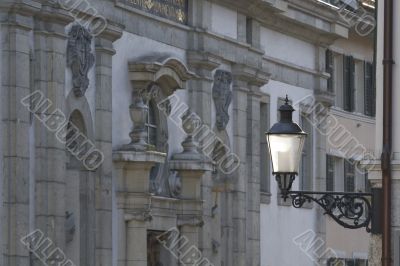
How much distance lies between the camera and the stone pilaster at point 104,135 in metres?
33.2

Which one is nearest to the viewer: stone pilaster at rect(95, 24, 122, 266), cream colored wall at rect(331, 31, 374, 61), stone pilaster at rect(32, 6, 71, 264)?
stone pilaster at rect(32, 6, 71, 264)

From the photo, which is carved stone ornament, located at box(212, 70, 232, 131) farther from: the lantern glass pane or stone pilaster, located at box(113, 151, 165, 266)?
the lantern glass pane

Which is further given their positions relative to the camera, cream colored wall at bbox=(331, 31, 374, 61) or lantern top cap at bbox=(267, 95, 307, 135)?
cream colored wall at bbox=(331, 31, 374, 61)

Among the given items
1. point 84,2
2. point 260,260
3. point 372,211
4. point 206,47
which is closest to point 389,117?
point 372,211

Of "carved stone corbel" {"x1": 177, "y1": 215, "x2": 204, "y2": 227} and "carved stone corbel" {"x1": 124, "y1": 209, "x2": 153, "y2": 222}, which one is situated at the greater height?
"carved stone corbel" {"x1": 124, "y1": 209, "x2": 153, "y2": 222}

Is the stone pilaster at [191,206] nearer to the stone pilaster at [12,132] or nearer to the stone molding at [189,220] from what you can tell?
the stone molding at [189,220]

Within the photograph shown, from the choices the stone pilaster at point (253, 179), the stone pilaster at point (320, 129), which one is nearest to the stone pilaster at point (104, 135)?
the stone pilaster at point (253, 179)

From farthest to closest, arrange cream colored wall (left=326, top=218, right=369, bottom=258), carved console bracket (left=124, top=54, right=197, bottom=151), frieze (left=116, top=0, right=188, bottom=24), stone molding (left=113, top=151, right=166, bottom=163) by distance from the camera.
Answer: cream colored wall (left=326, top=218, right=369, bottom=258) → frieze (left=116, top=0, right=188, bottom=24) → carved console bracket (left=124, top=54, right=197, bottom=151) → stone molding (left=113, top=151, right=166, bottom=163)

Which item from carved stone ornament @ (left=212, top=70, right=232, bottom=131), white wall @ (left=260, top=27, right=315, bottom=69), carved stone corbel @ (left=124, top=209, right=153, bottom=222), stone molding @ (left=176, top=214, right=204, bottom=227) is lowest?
stone molding @ (left=176, top=214, right=204, bottom=227)

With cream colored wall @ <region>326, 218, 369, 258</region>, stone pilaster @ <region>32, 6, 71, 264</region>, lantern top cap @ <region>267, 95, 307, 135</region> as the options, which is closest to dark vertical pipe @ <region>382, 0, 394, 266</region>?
lantern top cap @ <region>267, 95, 307, 135</region>

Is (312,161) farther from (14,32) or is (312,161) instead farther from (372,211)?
(372,211)

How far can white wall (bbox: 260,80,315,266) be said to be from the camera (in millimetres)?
42875

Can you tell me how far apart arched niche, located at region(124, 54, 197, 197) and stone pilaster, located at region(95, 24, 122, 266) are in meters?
0.73

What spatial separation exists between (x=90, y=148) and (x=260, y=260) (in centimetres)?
989
